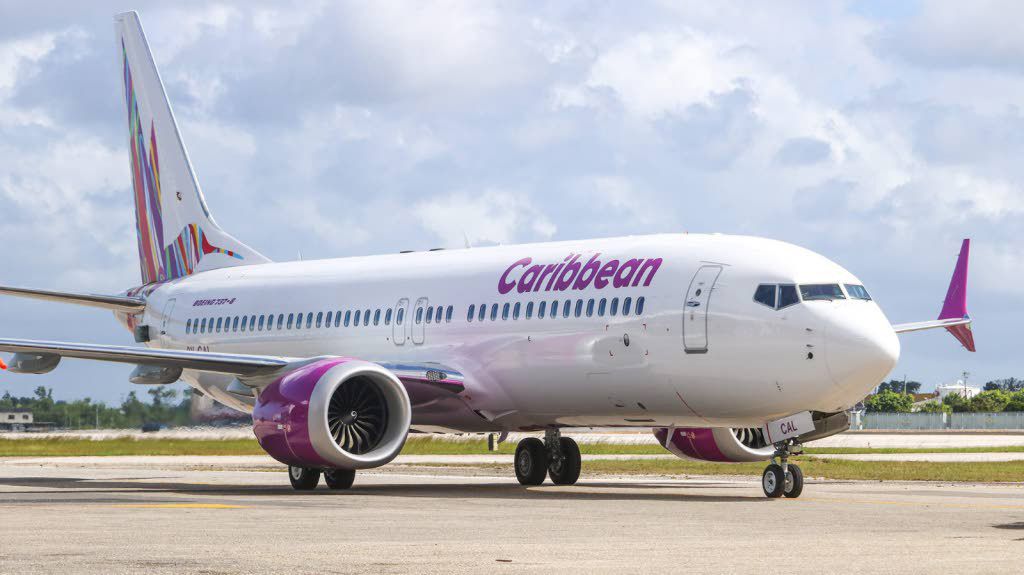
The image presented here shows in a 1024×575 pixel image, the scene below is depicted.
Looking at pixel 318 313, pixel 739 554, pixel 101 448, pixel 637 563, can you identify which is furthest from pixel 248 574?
pixel 101 448

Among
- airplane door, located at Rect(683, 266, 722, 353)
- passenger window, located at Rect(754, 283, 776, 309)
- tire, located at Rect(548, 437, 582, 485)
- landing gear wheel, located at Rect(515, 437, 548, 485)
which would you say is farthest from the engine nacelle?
passenger window, located at Rect(754, 283, 776, 309)

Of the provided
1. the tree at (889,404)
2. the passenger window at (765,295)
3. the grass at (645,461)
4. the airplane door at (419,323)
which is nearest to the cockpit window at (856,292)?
the passenger window at (765,295)

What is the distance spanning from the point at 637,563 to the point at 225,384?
778 inches

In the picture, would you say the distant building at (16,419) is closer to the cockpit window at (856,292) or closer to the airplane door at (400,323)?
the airplane door at (400,323)

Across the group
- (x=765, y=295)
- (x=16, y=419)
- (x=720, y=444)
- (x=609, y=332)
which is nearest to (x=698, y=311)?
(x=765, y=295)

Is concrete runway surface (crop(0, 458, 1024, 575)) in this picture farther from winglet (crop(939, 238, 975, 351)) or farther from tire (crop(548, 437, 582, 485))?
winglet (crop(939, 238, 975, 351))

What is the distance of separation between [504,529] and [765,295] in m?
7.32

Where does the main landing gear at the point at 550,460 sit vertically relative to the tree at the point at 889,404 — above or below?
below

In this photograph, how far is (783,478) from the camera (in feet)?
72.1

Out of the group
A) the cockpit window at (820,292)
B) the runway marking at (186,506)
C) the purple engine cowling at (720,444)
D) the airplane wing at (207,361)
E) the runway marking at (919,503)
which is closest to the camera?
the runway marking at (186,506)

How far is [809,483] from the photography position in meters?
28.7

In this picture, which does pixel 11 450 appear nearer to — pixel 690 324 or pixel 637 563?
Result: pixel 690 324

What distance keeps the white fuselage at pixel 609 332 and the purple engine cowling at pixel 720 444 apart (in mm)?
2256

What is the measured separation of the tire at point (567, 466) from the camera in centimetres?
2744
